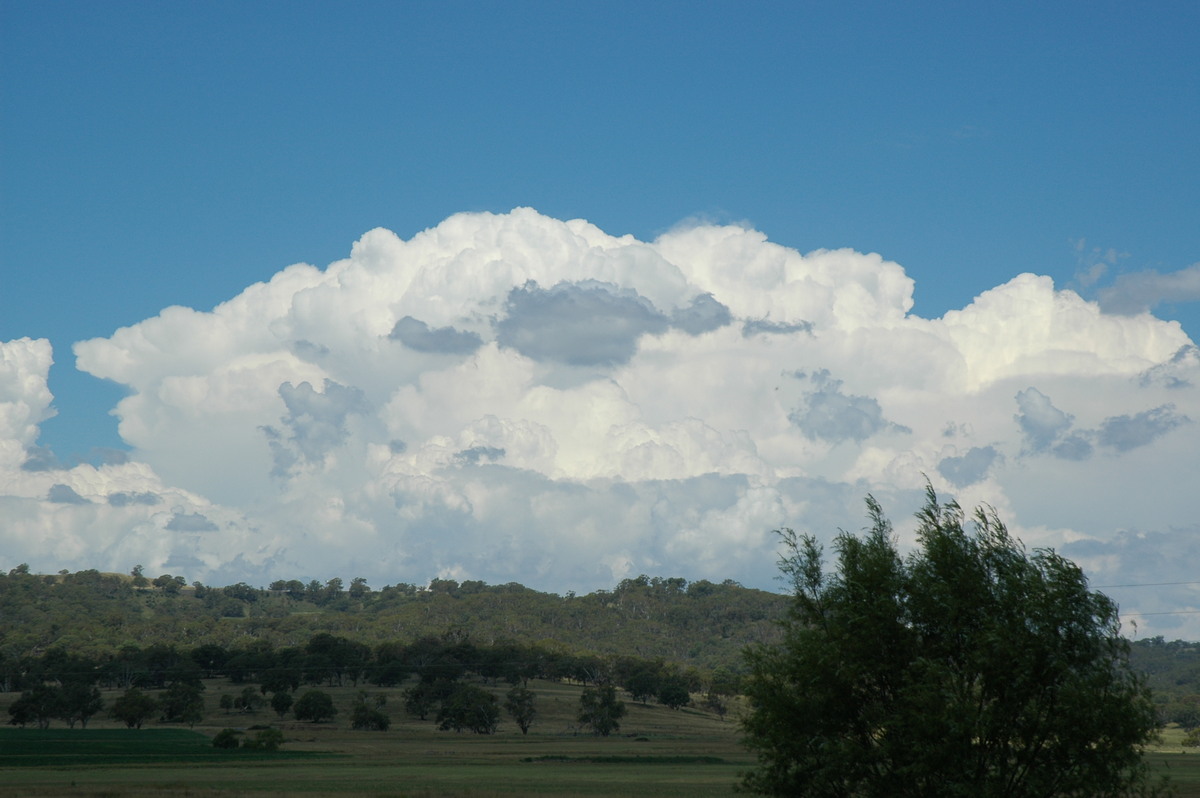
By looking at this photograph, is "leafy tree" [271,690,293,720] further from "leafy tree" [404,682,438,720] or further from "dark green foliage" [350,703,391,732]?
"leafy tree" [404,682,438,720]

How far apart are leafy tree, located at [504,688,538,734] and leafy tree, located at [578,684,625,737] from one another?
830 cm

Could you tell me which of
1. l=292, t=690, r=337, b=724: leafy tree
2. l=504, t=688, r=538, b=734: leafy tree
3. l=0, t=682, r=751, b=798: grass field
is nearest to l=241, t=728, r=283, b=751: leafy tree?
l=0, t=682, r=751, b=798: grass field

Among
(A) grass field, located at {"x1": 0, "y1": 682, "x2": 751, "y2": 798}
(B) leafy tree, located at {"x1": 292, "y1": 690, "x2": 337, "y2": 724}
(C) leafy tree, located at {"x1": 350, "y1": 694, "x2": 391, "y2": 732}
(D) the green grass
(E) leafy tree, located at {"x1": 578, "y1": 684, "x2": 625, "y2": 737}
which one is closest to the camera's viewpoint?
(A) grass field, located at {"x1": 0, "y1": 682, "x2": 751, "y2": 798}

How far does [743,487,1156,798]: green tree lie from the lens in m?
34.2

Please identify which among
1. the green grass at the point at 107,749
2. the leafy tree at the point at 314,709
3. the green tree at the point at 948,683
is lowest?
the green grass at the point at 107,749

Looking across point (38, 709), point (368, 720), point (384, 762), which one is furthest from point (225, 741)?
point (38, 709)

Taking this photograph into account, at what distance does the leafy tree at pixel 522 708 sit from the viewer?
174m

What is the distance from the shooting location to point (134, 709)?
163 m

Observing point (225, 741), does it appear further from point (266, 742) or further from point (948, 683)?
point (948, 683)

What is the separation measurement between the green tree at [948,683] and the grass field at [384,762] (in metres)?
5.65

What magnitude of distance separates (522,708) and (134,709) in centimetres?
5657

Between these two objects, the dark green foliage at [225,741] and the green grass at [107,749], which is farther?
the dark green foliage at [225,741]

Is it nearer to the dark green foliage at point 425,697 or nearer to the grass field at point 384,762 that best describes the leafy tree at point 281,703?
the grass field at point 384,762

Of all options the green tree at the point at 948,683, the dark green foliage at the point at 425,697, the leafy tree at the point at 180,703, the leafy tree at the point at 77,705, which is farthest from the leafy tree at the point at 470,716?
the green tree at the point at 948,683
